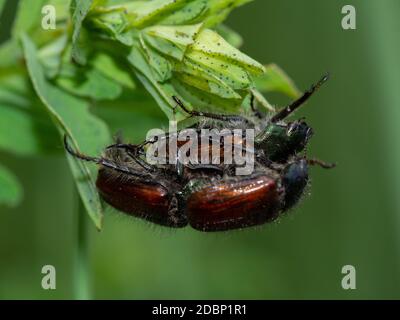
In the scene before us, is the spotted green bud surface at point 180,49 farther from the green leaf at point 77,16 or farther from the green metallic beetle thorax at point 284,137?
the green metallic beetle thorax at point 284,137

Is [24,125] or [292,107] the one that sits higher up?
[24,125]

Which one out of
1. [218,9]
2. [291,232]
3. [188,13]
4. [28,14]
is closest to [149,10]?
[188,13]

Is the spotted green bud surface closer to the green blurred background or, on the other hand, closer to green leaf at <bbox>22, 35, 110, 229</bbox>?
green leaf at <bbox>22, 35, 110, 229</bbox>

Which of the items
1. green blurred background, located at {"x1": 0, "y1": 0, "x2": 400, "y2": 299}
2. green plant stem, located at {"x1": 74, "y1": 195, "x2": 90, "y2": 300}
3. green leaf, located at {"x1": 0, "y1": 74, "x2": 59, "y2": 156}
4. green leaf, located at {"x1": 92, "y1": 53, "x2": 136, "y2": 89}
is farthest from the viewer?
green blurred background, located at {"x1": 0, "y1": 0, "x2": 400, "y2": 299}

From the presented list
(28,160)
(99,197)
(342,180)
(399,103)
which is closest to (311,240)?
(342,180)

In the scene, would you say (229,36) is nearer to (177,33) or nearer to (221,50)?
(177,33)

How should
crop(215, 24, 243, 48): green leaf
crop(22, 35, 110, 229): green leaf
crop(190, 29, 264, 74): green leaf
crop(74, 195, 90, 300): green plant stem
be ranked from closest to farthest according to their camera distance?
1. crop(190, 29, 264, 74): green leaf
2. crop(22, 35, 110, 229): green leaf
3. crop(74, 195, 90, 300): green plant stem
4. crop(215, 24, 243, 48): green leaf

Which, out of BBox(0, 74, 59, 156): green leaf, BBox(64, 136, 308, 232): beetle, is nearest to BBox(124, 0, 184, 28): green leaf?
BBox(64, 136, 308, 232): beetle
